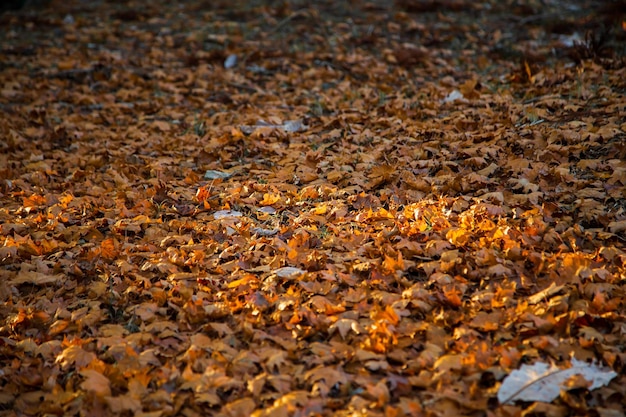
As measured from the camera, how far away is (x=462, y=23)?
30.7 ft

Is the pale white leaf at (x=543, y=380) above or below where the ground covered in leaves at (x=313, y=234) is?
below

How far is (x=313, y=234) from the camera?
147 inches

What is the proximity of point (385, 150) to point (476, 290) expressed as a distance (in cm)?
221

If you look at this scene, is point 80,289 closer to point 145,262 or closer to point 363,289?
point 145,262

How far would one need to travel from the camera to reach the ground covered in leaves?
2590mm

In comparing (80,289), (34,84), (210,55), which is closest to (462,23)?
(210,55)

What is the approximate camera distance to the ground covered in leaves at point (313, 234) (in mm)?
2590

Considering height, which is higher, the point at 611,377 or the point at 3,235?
the point at 3,235

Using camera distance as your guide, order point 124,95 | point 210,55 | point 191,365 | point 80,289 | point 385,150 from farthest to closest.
→ point 210,55 → point 124,95 → point 385,150 → point 80,289 → point 191,365

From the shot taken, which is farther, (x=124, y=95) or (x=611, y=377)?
(x=124, y=95)

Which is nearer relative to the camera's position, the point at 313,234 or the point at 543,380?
the point at 543,380

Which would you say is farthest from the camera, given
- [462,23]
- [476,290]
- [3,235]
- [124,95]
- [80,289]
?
[462,23]

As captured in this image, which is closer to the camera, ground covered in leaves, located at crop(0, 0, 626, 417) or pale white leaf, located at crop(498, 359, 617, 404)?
pale white leaf, located at crop(498, 359, 617, 404)

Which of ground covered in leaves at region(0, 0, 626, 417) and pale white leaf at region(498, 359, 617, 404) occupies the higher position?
ground covered in leaves at region(0, 0, 626, 417)
